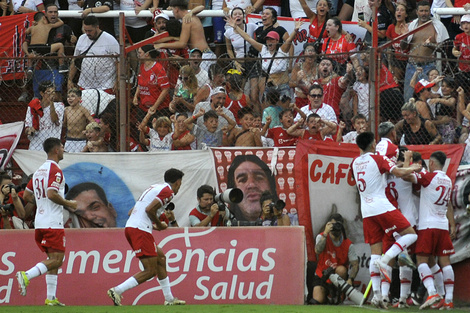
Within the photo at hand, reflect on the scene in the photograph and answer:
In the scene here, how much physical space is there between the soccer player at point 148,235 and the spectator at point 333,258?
2.00 m

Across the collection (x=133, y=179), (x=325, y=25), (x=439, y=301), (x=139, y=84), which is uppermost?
(x=325, y=25)

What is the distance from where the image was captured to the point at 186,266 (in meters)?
11.3

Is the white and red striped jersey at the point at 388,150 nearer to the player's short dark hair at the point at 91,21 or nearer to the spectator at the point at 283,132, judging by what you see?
the spectator at the point at 283,132

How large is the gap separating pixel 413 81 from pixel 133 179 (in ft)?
14.2

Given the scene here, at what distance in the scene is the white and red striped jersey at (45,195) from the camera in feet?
35.0

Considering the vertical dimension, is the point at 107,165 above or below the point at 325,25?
below

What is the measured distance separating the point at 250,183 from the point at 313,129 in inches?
46.4

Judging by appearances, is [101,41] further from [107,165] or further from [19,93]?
[107,165]

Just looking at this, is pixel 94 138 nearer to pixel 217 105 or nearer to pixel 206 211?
pixel 217 105

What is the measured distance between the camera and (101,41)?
1445 centimetres

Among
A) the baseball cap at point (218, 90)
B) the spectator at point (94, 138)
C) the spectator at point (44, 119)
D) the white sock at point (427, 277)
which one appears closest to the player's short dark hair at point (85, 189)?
the spectator at point (94, 138)

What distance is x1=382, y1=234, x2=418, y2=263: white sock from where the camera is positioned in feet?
33.5

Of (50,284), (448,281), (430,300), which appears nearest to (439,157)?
(448,281)

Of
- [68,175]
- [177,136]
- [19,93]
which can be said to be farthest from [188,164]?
[19,93]
